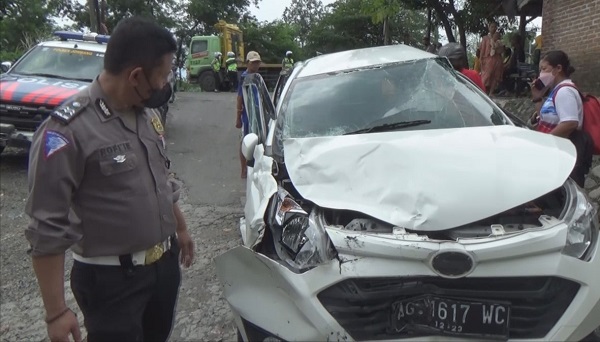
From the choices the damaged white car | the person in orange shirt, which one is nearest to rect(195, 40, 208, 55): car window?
the person in orange shirt

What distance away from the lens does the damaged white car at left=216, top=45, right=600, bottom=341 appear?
2.24 metres

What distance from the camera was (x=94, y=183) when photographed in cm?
189

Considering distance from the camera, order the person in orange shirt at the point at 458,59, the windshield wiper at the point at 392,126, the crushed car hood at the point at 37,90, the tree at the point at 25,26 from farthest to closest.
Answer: the tree at the point at 25,26 → the crushed car hood at the point at 37,90 → the person in orange shirt at the point at 458,59 → the windshield wiper at the point at 392,126

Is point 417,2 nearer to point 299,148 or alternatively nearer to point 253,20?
point 299,148

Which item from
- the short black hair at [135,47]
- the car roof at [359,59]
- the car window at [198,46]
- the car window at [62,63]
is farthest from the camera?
the car window at [198,46]

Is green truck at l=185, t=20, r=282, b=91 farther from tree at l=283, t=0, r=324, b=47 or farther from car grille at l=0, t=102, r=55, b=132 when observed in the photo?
tree at l=283, t=0, r=324, b=47

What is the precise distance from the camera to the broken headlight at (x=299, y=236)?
2.35 meters

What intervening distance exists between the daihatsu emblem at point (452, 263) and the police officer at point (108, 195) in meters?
1.07

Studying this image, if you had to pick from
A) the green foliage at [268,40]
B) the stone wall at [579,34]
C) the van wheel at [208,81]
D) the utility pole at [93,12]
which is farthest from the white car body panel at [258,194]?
the green foliage at [268,40]

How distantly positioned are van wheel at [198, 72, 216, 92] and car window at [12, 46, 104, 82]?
1434 cm

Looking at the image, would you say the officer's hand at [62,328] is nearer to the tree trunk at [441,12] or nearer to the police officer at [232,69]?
the tree trunk at [441,12]

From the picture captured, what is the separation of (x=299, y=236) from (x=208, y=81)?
21.3m

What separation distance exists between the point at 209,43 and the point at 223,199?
1768 centimetres

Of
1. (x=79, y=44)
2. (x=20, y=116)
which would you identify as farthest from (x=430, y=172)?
(x=79, y=44)
